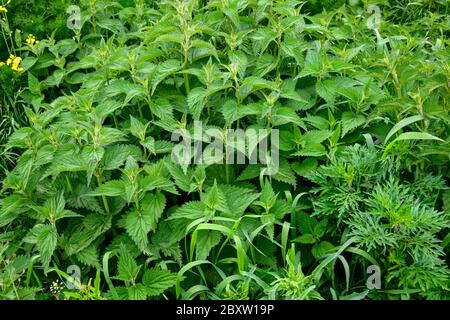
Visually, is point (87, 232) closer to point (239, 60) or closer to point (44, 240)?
point (44, 240)

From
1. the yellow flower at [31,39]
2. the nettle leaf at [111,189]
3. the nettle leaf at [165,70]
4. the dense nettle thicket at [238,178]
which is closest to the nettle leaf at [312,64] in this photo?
the dense nettle thicket at [238,178]

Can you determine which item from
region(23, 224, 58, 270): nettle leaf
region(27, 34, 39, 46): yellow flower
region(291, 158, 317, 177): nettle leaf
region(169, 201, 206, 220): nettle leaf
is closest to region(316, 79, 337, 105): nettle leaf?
region(291, 158, 317, 177): nettle leaf

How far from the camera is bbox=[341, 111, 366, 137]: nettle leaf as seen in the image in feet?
8.94

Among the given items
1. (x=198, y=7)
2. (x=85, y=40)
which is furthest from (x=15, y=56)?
(x=198, y=7)

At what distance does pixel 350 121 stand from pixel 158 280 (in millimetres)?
1114

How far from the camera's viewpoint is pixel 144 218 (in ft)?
8.13

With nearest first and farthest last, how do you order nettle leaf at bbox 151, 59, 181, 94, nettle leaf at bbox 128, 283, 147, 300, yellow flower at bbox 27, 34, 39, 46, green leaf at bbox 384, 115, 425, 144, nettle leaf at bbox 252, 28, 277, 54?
nettle leaf at bbox 128, 283, 147, 300 → green leaf at bbox 384, 115, 425, 144 → nettle leaf at bbox 151, 59, 181, 94 → nettle leaf at bbox 252, 28, 277, 54 → yellow flower at bbox 27, 34, 39, 46

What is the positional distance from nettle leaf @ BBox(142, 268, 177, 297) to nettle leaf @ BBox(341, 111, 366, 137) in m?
0.96

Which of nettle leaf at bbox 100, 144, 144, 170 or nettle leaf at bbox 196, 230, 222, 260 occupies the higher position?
nettle leaf at bbox 100, 144, 144, 170

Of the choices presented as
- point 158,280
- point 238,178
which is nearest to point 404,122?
point 238,178

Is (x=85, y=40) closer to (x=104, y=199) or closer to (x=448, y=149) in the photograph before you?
(x=104, y=199)

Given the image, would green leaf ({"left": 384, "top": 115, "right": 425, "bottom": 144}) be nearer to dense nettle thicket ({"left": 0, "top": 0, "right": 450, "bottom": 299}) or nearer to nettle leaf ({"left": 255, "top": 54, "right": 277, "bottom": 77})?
dense nettle thicket ({"left": 0, "top": 0, "right": 450, "bottom": 299})

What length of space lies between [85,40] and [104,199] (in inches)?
62.4

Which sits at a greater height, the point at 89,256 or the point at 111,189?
the point at 111,189
